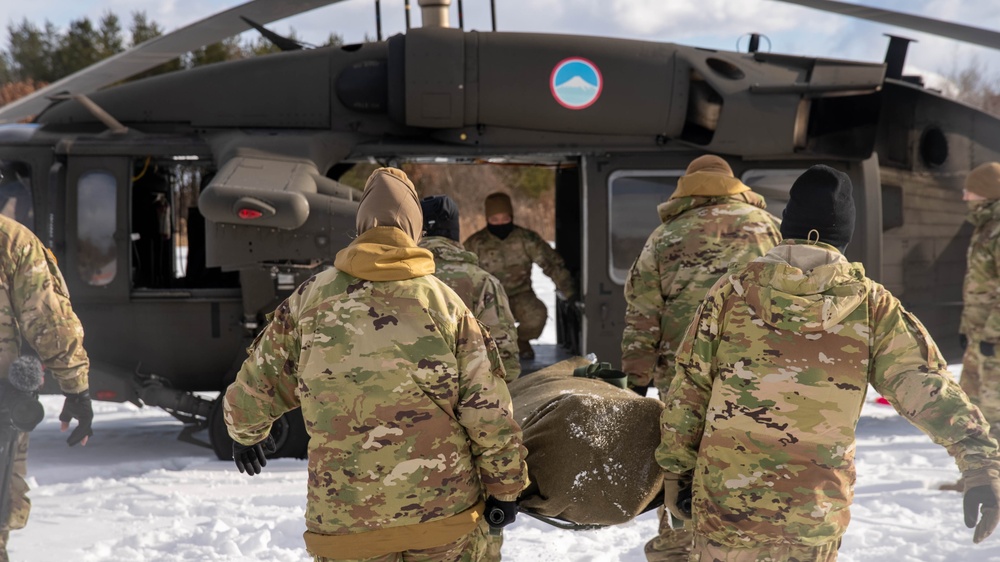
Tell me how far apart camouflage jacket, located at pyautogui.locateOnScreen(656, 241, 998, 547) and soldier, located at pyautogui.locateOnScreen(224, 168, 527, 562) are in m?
0.65

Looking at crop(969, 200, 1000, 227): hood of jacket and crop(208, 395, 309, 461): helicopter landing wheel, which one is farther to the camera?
crop(208, 395, 309, 461): helicopter landing wheel

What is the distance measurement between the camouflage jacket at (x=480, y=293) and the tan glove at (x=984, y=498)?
68.4 inches

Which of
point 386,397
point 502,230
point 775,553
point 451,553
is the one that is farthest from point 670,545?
point 502,230

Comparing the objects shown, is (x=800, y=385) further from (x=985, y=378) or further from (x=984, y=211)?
(x=984, y=211)

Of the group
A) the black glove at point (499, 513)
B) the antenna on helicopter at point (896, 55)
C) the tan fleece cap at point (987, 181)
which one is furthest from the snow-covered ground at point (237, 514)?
the antenna on helicopter at point (896, 55)

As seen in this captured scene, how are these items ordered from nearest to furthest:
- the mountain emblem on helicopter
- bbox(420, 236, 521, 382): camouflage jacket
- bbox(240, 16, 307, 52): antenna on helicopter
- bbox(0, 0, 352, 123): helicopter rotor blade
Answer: bbox(420, 236, 521, 382): camouflage jacket, bbox(0, 0, 352, 123): helicopter rotor blade, the mountain emblem on helicopter, bbox(240, 16, 307, 52): antenna on helicopter

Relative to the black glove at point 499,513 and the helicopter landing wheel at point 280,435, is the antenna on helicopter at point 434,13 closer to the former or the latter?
the helicopter landing wheel at point 280,435

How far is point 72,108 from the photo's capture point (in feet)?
21.7

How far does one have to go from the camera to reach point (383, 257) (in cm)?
256

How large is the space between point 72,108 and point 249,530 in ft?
11.5

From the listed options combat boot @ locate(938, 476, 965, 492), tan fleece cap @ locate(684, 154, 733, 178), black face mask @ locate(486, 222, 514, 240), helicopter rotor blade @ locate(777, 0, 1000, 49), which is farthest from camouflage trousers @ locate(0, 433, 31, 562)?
helicopter rotor blade @ locate(777, 0, 1000, 49)

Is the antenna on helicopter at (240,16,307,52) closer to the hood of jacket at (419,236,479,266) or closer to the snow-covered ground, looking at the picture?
the snow-covered ground

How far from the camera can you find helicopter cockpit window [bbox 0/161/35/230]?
20.5 ft

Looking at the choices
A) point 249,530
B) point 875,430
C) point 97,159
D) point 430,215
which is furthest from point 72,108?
point 875,430
